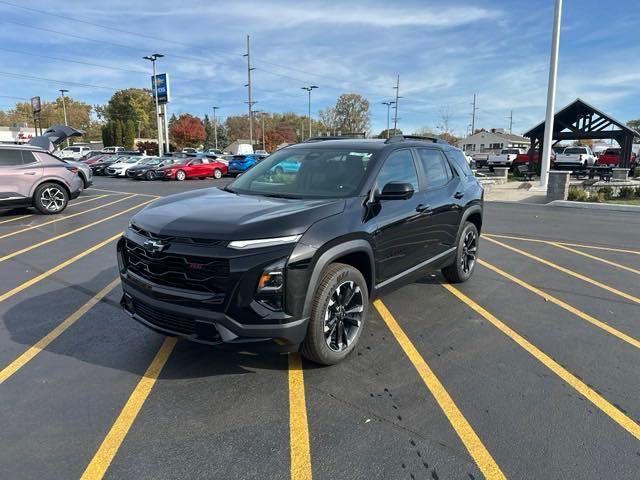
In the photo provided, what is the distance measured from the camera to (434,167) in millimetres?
5047

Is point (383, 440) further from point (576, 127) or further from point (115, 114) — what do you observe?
point (115, 114)

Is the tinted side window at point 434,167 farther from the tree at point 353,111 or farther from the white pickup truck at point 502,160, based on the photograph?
the tree at point 353,111

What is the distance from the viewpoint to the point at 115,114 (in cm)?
9881

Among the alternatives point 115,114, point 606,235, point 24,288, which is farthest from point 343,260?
point 115,114

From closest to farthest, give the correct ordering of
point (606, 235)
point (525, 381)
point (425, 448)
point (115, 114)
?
point (425, 448), point (525, 381), point (606, 235), point (115, 114)

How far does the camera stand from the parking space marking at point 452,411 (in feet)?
8.34

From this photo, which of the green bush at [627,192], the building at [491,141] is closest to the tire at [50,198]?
the green bush at [627,192]

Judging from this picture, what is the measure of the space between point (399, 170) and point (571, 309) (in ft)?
8.47

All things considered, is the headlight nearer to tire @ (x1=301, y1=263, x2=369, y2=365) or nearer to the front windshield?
tire @ (x1=301, y1=263, x2=369, y2=365)

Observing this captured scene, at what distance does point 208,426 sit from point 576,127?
97.2 feet

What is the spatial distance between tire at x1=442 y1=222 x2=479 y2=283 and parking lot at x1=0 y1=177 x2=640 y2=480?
19 centimetres

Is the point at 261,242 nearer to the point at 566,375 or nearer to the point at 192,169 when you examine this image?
the point at 566,375

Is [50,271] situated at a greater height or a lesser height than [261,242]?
lesser

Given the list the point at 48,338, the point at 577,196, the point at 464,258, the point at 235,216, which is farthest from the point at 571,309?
the point at 577,196
